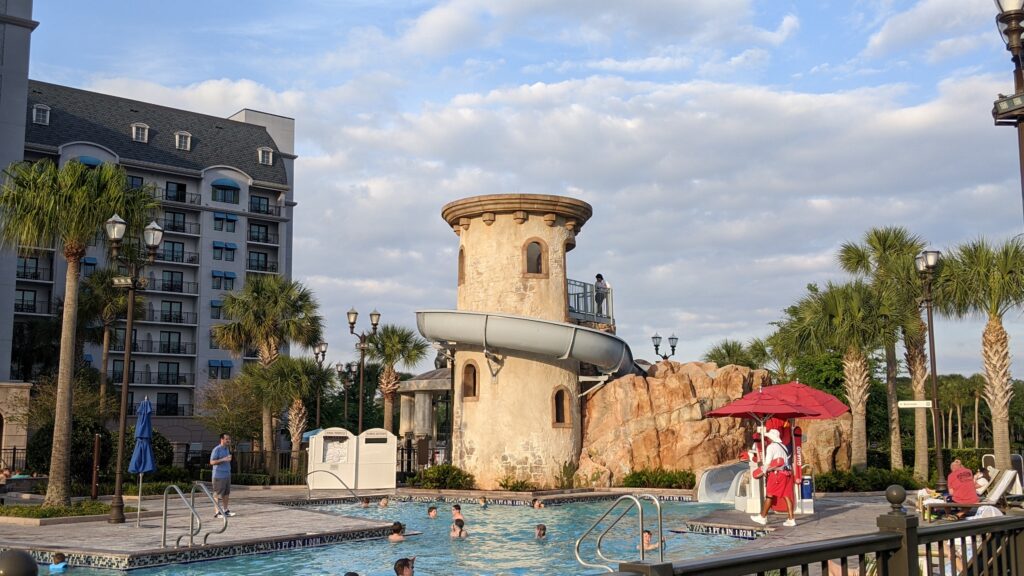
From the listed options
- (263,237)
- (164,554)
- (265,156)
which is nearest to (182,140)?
(265,156)

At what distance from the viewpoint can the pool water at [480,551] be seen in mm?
14266

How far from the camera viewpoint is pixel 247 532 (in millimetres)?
16516

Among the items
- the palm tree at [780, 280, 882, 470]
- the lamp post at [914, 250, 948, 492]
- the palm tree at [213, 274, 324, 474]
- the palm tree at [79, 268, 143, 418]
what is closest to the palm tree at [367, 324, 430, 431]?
the palm tree at [213, 274, 324, 474]

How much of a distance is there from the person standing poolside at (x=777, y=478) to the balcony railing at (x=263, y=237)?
61716 millimetres

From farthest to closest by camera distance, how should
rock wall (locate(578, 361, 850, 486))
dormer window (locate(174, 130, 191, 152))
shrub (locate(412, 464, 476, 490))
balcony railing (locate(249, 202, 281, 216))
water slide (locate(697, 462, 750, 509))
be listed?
balcony railing (locate(249, 202, 281, 216)) → dormer window (locate(174, 130, 191, 152)) → shrub (locate(412, 464, 476, 490)) → rock wall (locate(578, 361, 850, 486)) → water slide (locate(697, 462, 750, 509))

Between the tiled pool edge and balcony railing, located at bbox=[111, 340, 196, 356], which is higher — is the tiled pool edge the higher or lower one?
the lower one

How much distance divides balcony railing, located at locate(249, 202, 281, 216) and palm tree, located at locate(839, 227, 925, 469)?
1989 inches

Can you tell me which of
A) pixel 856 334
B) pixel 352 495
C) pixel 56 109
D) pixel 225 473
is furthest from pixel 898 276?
pixel 56 109

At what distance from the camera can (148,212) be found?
23.0m

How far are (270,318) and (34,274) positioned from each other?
30033 millimetres

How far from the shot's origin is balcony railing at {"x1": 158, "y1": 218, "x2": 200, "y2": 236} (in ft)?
221

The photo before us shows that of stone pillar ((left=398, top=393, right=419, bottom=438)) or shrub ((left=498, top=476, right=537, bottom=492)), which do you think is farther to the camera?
stone pillar ((left=398, top=393, right=419, bottom=438))

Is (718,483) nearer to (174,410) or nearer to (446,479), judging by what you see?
(446,479)

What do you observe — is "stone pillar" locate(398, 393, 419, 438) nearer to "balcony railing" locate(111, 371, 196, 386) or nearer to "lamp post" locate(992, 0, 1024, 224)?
"balcony railing" locate(111, 371, 196, 386)
